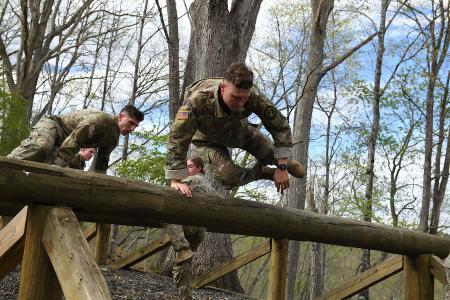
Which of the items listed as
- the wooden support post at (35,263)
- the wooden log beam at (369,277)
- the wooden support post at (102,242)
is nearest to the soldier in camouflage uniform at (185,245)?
the wooden support post at (35,263)

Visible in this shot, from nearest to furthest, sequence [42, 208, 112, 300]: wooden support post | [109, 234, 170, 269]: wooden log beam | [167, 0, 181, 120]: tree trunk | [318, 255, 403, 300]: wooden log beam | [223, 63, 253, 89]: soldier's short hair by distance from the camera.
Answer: [42, 208, 112, 300]: wooden support post < [223, 63, 253, 89]: soldier's short hair < [318, 255, 403, 300]: wooden log beam < [109, 234, 170, 269]: wooden log beam < [167, 0, 181, 120]: tree trunk

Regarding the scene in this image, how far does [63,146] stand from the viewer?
5027 mm

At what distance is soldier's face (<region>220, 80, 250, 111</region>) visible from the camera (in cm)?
388

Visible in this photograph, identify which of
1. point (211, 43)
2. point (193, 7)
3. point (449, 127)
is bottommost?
point (211, 43)

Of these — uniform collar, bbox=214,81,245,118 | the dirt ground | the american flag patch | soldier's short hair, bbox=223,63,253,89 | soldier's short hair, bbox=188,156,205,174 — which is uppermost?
soldier's short hair, bbox=223,63,253,89

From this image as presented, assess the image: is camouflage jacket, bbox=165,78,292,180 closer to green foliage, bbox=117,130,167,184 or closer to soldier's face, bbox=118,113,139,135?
soldier's face, bbox=118,113,139,135

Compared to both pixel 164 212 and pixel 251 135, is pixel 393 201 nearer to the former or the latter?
pixel 251 135

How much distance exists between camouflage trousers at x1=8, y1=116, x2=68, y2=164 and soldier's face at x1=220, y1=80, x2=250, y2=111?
2.24 meters

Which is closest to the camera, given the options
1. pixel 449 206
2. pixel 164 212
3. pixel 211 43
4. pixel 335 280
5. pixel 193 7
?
pixel 164 212

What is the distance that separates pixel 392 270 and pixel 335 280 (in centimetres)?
4231

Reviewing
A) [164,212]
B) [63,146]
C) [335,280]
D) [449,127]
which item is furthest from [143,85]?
[335,280]

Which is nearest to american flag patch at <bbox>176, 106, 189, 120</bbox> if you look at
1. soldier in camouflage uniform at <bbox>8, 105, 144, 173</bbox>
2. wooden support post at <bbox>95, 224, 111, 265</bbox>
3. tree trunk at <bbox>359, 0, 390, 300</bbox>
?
soldier in camouflage uniform at <bbox>8, 105, 144, 173</bbox>

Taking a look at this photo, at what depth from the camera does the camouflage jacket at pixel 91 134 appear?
499 centimetres

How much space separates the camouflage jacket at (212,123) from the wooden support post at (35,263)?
118 centimetres
